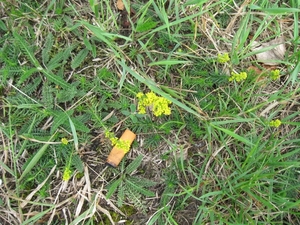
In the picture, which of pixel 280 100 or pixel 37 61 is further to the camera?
pixel 280 100

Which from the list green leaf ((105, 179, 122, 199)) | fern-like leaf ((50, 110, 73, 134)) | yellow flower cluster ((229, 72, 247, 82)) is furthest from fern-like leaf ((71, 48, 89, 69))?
yellow flower cluster ((229, 72, 247, 82))

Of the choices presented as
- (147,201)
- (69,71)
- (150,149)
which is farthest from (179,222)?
(69,71)

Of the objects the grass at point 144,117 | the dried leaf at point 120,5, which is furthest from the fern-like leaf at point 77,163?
the dried leaf at point 120,5

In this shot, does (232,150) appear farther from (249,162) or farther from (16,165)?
(16,165)

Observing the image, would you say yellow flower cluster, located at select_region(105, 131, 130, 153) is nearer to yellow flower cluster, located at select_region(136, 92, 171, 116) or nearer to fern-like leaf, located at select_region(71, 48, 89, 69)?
yellow flower cluster, located at select_region(136, 92, 171, 116)

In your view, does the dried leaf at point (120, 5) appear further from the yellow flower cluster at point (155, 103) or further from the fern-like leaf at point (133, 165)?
the fern-like leaf at point (133, 165)

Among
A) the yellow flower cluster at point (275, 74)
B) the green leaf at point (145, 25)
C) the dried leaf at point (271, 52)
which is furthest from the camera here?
the dried leaf at point (271, 52)

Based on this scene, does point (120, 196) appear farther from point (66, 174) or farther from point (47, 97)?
point (47, 97)

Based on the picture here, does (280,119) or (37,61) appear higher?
(37,61)
